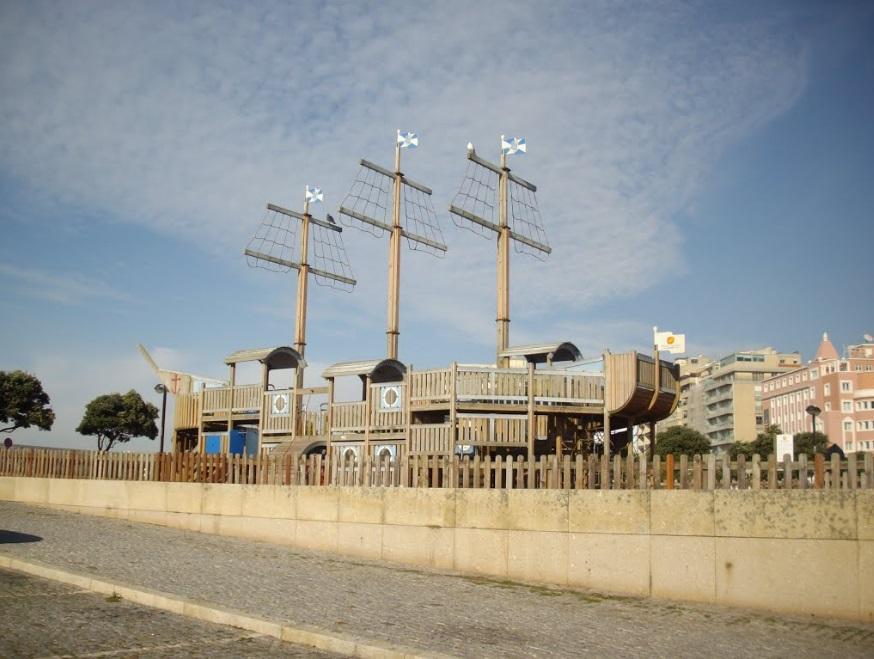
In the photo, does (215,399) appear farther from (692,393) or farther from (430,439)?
(692,393)

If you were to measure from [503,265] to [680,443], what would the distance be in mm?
78219

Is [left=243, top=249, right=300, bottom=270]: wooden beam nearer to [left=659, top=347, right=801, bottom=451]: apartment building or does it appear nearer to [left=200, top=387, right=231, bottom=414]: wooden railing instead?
[left=200, top=387, right=231, bottom=414]: wooden railing

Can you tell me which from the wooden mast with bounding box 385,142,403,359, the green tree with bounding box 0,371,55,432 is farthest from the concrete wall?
the green tree with bounding box 0,371,55,432

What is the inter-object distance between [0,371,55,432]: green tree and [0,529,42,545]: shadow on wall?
5029cm

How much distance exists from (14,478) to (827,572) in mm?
24431

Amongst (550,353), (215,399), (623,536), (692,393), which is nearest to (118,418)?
(215,399)

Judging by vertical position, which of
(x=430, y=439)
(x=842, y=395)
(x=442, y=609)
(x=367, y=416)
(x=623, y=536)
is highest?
(x=842, y=395)

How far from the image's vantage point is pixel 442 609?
455 inches

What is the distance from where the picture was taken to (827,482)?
12.3 meters

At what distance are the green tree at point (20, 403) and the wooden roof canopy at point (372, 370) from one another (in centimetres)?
4603

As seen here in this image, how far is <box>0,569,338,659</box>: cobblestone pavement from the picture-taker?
28.2ft

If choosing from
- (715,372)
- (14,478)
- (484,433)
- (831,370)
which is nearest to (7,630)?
(484,433)

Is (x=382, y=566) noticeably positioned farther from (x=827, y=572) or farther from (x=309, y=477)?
(x=827, y=572)

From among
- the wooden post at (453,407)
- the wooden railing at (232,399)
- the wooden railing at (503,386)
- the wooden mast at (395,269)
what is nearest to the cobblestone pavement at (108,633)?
the wooden post at (453,407)
